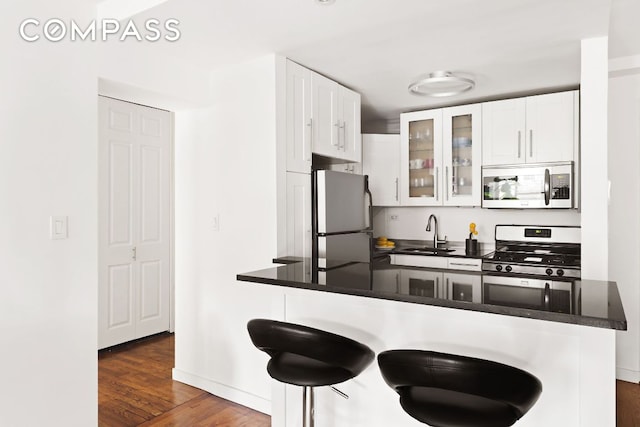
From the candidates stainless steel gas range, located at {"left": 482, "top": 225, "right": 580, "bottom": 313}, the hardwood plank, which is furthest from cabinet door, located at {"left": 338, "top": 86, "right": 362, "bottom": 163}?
the hardwood plank

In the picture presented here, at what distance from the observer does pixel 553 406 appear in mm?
1604

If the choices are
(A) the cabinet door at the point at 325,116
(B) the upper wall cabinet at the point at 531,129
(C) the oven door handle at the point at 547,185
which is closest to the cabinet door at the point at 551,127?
(B) the upper wall cabinet at the point at 531,129

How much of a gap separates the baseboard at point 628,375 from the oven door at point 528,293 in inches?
93.5

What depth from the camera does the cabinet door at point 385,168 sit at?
14.8ft

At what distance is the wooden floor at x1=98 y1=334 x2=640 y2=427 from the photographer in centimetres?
280

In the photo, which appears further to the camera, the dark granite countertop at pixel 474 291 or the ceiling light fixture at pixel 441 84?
the ceiling light fixture at pixel 441 84

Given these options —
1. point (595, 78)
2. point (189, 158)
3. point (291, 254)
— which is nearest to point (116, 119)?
point (189, 158)

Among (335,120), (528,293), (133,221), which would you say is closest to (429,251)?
(335,120)

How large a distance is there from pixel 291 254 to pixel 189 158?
1179 mm

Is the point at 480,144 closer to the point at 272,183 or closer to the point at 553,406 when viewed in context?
the point at 272,183

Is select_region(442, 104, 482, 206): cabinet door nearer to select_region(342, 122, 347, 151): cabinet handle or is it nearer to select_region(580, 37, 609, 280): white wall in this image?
select_region(342, 122, 347, 151): cabinet handle

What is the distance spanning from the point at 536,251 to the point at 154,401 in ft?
11.2

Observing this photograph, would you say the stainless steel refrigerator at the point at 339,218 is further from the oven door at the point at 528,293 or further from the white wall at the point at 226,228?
the oven door at the point at 528,293

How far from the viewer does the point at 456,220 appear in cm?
461
